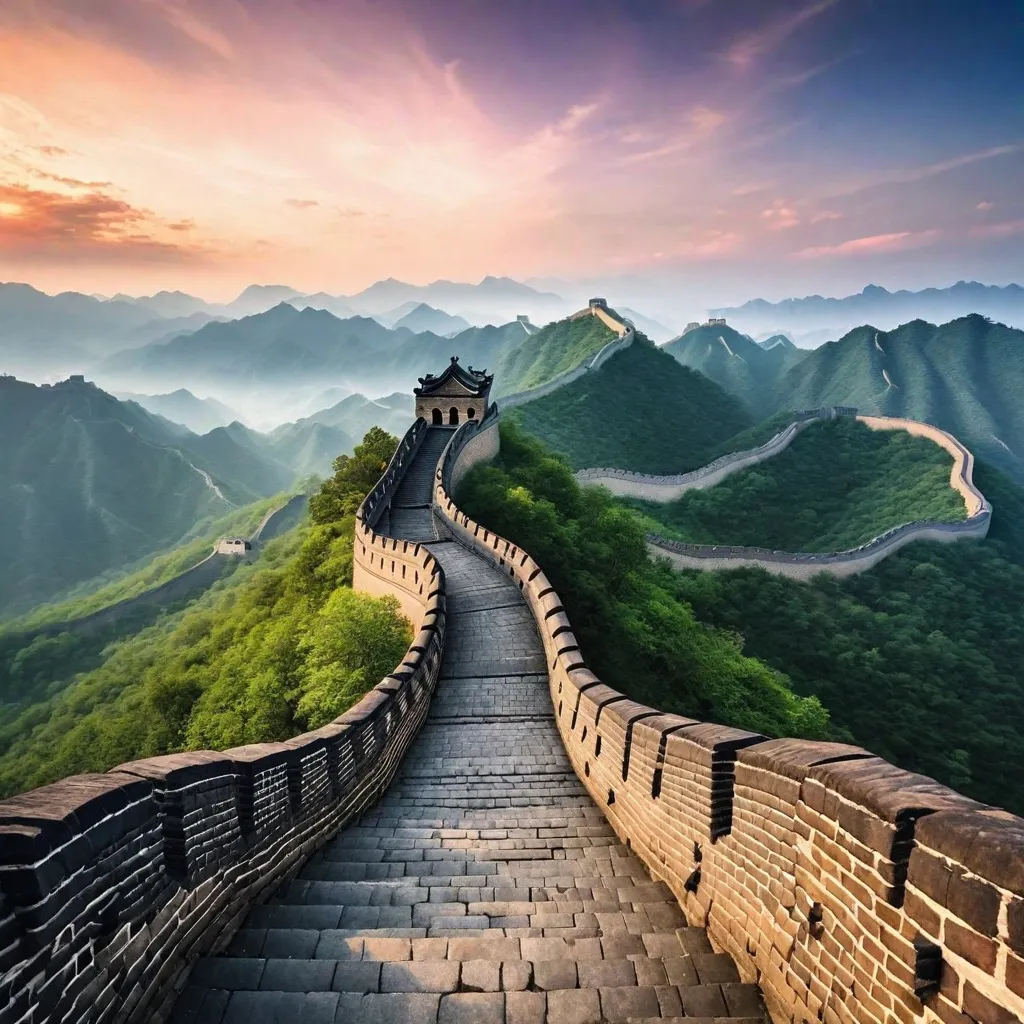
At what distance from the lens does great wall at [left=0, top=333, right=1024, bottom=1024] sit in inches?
89.2

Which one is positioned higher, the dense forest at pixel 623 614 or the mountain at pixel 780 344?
the mountain at pixel 780 344

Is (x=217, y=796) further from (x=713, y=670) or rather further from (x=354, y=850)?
(x=713, y=670)

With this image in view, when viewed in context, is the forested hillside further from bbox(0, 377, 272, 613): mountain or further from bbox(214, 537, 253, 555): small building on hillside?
bbox(0, 377, 272, 613): mountain

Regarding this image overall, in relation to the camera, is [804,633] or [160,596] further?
[160,596]

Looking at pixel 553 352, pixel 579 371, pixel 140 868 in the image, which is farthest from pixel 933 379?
pixel 140 868

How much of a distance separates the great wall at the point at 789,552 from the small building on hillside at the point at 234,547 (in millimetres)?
32303

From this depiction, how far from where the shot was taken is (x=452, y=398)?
93.2ft

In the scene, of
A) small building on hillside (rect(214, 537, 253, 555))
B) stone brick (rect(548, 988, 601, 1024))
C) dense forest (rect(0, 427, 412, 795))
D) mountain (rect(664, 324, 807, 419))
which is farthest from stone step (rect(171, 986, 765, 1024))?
mountain (rect(664, 324, 807, 419))

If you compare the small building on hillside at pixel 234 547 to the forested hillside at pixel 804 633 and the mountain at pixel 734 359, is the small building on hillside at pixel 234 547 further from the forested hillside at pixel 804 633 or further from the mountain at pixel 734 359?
the mountain at pixel 734 359

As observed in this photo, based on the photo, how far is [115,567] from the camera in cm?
8856

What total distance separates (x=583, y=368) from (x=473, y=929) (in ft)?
176

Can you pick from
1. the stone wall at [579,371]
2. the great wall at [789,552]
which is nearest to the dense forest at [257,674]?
the great wall at [789,552]

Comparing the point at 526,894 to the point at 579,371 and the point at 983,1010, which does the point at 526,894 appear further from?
the point at 579,371

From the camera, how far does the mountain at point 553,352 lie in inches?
2746
